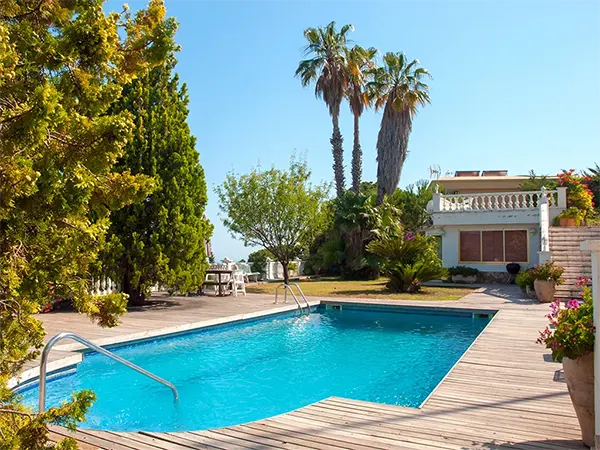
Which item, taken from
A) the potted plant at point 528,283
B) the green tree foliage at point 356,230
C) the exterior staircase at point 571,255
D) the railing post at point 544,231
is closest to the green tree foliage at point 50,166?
the exterior staircase at point 571,255

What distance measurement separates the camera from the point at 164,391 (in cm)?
782

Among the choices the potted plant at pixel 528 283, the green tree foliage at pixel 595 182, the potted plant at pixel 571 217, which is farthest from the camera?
the green tree foliage at pixel 595 182

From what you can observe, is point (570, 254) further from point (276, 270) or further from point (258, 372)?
point (276, 270)

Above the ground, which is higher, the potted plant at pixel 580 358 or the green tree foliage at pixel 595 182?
the green tree foliage at pixel 595 182

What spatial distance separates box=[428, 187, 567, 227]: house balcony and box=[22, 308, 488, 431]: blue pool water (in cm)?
1181

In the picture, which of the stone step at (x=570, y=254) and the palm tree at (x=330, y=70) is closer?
the stone step at (x=570, y=254)

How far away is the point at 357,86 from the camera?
1201 inches

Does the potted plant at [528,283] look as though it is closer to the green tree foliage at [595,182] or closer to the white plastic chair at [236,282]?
the white plastic chair at [236,282]

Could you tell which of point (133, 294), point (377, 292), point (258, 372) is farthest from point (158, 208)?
point (377, 292)

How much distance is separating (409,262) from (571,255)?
5.90 meters

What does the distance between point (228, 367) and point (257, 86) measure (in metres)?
11.0

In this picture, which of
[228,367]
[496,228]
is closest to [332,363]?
[228,367]

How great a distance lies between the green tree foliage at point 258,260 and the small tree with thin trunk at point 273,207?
7.21 metres

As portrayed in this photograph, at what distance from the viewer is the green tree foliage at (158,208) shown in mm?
14008
